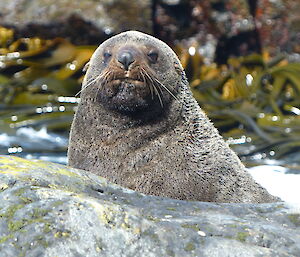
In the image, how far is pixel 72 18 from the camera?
11.4m

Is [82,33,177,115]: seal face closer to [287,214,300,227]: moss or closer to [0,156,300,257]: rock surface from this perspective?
[0,156,300,257]: rock surface

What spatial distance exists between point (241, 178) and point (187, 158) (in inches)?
17.6

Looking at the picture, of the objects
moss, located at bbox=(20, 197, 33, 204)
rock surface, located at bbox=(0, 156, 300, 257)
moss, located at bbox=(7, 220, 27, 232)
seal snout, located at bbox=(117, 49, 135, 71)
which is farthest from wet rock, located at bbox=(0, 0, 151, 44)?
moss, located at bbox=(7, 220, 27, 232)

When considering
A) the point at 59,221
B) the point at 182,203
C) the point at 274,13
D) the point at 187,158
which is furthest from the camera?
the point at 274,13

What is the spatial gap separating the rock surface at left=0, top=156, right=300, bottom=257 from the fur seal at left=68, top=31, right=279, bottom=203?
157cm

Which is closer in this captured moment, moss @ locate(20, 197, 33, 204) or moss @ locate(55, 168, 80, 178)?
moss @ locate(20, 197, 33, 204)

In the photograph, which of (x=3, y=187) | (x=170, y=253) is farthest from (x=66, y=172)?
(x=170, y=253)

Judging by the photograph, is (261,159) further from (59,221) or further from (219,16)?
(59,221)

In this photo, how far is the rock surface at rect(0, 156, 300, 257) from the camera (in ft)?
7.79

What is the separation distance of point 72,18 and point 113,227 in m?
9.26

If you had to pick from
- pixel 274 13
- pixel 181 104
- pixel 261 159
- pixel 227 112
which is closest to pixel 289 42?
pixel 274 13

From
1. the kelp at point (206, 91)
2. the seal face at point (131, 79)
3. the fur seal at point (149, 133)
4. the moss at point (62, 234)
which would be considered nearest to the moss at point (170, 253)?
the moss at point (62, 234)

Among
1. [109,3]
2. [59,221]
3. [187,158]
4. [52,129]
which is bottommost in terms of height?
[52,129]

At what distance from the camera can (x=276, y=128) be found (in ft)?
29.2
